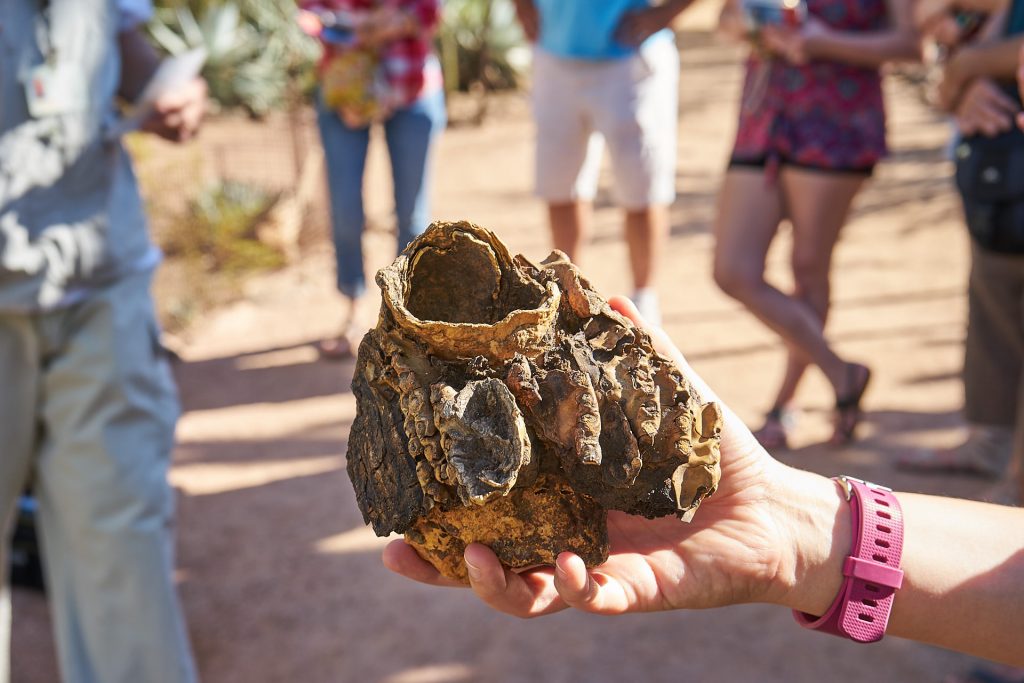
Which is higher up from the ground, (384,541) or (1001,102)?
(1001,102)

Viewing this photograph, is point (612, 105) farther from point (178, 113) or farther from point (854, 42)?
point (178, 113)

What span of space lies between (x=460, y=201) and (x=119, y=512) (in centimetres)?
578

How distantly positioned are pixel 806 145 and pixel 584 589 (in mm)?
2786

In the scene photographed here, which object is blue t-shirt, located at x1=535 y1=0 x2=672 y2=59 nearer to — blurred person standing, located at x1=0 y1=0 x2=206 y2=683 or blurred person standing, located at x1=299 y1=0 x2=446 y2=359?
blurred person standing, located at x1=299 y1=0 x2=446 y2=359

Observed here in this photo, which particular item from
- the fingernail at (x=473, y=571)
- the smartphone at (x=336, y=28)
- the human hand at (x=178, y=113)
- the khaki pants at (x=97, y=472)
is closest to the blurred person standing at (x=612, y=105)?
the smartphone at (x=336, y=28)

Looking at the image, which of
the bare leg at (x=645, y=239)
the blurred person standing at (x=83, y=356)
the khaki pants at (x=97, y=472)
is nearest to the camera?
the blurred person standing at (x=83, y=356)

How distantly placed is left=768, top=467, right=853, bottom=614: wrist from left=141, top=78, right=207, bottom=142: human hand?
2.22 meters

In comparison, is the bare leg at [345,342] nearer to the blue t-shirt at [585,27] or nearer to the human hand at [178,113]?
the blue t-shirt at [585,27]

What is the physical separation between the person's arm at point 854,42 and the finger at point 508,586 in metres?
2.75

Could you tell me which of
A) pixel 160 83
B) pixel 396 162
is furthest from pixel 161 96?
pixel 396 162

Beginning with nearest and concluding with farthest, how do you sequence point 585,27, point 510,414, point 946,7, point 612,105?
1. point 510,414
2. point 946,7
3. point 585,27
4. point 612,105

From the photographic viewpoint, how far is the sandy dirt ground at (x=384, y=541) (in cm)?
344

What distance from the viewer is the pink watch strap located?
6.17 feet

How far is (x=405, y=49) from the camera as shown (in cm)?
498
